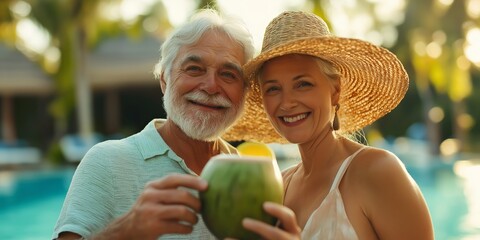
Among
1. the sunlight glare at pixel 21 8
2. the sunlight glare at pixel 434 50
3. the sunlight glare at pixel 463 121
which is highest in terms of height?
the sunlight glare at pixel 434 50

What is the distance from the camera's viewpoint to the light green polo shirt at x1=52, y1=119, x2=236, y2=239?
2.18 metres

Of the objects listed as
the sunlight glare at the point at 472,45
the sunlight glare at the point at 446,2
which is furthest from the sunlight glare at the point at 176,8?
the sunlight glare at the point at 472,45

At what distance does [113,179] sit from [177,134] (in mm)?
405

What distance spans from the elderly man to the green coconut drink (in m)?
0.54

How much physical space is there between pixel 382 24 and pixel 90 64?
14.4 m

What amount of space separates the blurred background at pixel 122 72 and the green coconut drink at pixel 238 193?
51.4 feet

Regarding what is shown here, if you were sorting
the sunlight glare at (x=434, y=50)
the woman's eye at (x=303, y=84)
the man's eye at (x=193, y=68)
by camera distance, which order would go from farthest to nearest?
1. the sunlight glare at (x=434, y=50)
2. the man's eye at (x=193, y=68)
3. the woman's eye at (x=303, y=84)

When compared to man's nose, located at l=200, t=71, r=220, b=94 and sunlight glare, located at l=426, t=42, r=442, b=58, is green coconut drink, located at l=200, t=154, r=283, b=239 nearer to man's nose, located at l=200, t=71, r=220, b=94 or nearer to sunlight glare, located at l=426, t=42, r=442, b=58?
man's nose, located at l=200, t=71, r=220, b=94

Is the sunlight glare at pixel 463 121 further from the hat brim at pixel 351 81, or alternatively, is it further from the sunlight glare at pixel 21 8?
the hat brim at pixel 351 81

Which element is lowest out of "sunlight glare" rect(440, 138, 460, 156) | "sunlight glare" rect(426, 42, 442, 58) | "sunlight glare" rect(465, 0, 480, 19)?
"sunlight glare" rect(440, 138, 460, 156)

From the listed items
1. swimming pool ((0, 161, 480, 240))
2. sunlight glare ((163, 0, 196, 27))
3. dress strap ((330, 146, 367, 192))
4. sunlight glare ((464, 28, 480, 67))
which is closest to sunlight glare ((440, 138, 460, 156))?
sunlight glare ((464, 28, 480, 67))

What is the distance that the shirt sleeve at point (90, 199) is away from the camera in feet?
7.06

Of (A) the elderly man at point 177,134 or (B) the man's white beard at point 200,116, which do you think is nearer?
(A) the elderly man at point 177,134

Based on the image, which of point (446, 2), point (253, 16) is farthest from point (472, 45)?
point (253, 16)
